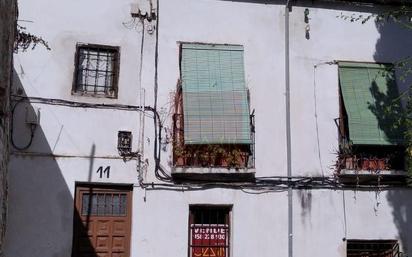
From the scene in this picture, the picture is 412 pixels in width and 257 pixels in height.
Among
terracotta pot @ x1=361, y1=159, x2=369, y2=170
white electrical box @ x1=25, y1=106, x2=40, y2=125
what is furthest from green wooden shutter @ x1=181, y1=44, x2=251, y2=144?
white electrical box @ x1=25, y1=106, x2=40, y2=125

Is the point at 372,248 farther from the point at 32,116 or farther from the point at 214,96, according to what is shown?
the point at 32,116

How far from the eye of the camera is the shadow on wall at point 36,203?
399 inches

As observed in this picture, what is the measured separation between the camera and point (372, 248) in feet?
37.8

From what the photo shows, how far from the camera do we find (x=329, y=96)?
38.5 feet

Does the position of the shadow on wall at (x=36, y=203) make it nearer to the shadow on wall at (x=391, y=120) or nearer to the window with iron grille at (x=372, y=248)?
the window with iron grille at (x=372, y=248)

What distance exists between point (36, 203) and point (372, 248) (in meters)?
6.40

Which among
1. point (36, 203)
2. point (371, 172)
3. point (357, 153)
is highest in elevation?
point (357, 153)

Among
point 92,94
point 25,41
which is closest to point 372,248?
point 92,94

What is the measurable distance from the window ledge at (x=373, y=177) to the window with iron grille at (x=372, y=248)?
3.76ft

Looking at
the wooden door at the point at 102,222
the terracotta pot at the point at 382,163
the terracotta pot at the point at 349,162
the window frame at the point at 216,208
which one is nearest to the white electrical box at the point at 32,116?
the wooden door at the point at 102,222

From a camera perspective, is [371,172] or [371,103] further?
[371,103]

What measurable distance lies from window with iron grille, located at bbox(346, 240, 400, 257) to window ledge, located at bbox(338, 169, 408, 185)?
3.76 ft

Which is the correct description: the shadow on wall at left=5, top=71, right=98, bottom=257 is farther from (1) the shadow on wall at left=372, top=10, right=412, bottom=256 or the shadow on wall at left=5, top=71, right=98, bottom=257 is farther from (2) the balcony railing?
(1) the shadow on wall at left=372, top=10, right=412, bottom=256

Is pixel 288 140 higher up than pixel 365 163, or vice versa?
pixel 288 140
